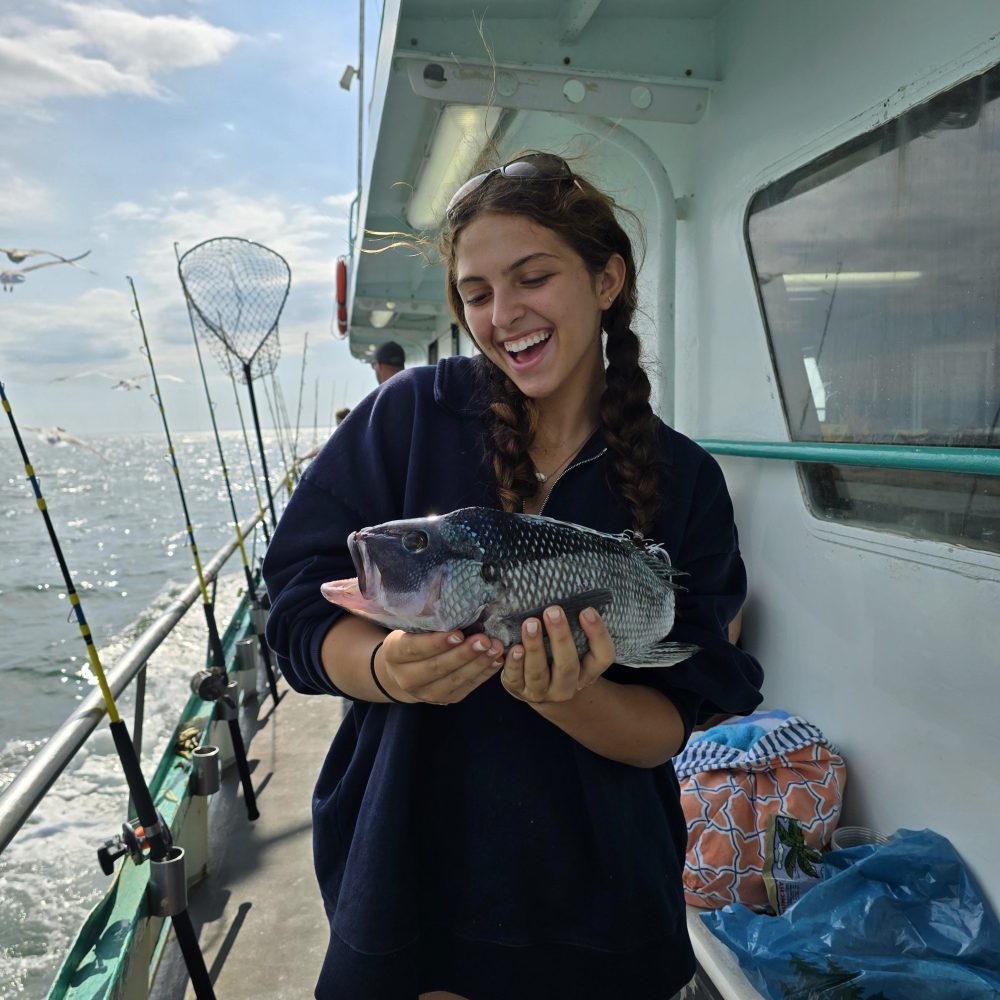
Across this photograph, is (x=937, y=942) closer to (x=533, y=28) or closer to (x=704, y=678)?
(x=704, y=678)

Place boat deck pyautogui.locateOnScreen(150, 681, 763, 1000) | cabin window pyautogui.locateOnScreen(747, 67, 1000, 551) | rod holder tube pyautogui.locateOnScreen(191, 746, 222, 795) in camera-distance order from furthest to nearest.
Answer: rod holder tube pyautogui.locateOnScreen(191, 746, 222, 795) → boat deck pyautogui.locateOnScreen(150, 681, 763, 1000) → cabin window pyautogui.locateOnScreen(747, 67, 1000, 551)

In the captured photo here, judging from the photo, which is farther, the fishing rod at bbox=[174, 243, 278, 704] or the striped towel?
the fishing rod at bbox=[174, 243, 278, 704]

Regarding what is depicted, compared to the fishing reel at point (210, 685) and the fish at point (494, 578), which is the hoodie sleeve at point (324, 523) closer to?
the fish at point (494, 578)

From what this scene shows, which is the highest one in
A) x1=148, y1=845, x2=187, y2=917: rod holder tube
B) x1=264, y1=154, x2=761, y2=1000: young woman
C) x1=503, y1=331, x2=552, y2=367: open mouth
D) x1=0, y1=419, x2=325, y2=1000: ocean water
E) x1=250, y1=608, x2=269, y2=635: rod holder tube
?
x1=503, y1=331, x2=552, y2=367: open mouth

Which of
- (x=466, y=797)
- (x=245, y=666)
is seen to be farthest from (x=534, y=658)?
(x=245, y=666)

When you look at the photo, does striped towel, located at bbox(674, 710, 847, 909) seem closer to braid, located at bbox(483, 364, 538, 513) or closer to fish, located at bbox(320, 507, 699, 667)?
fish, located at bbox(320, 507, 699, 667)

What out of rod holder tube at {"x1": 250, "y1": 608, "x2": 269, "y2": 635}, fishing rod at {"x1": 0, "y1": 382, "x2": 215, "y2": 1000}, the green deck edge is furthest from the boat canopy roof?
rod holder tube at {"x1": 250, "y1": 608, "x2": 269, "y2": 635}

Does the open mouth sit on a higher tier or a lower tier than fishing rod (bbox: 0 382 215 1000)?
higher

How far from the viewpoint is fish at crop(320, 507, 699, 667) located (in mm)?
1178

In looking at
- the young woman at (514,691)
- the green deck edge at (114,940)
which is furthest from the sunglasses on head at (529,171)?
the green deck edge at (114,940)

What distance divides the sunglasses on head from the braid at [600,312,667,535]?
0.45 m

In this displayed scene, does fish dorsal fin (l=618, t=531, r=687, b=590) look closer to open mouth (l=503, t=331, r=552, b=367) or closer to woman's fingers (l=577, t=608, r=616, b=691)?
woman's fingers (l=577, t=608, r=616, b=691)

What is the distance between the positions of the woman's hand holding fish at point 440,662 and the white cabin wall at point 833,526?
1.57 m

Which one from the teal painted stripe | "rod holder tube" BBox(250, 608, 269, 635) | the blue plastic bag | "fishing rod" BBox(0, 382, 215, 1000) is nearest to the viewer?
the teal painted stripe
